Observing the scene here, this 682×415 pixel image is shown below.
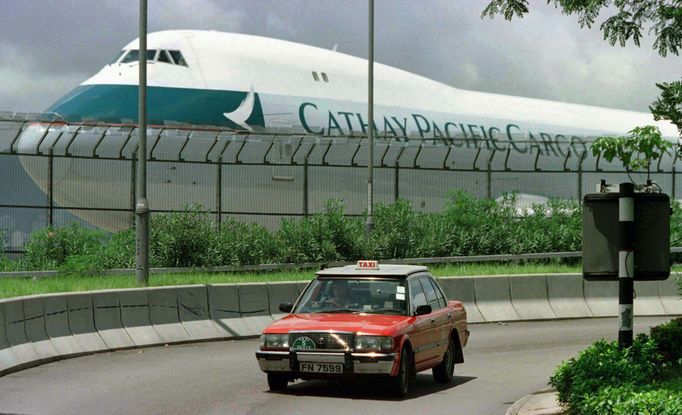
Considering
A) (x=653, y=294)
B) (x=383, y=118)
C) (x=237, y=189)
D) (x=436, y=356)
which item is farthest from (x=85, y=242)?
(x=383, y=118)

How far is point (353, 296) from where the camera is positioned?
15.5 m

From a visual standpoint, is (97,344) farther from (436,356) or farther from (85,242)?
(85,242)

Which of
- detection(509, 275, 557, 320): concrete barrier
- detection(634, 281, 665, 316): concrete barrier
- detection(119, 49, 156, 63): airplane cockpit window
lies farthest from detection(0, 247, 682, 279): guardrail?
detection(119, 49, 156, 63): airplane cockpit window

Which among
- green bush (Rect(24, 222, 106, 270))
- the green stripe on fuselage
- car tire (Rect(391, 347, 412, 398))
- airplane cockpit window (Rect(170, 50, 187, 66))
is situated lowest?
car tire (Rect(391, 347, 412, 398))

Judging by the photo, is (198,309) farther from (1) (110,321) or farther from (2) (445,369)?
(2) (445,369)

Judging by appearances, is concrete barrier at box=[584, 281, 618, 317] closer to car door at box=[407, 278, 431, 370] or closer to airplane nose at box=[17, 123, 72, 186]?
car door at box=[407, 278, 431, 370]

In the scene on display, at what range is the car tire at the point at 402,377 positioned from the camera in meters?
14.4

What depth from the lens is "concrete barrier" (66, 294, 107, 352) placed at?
59.6ft

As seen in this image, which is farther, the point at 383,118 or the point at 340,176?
the point at 383,118

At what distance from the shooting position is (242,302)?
866 inches

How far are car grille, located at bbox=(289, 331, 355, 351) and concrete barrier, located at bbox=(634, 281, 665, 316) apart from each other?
51.5 feet

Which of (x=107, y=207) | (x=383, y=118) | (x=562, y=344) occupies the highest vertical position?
(x=383, y=118)

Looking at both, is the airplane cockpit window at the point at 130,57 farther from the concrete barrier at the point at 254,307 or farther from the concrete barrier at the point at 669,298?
the concrete barrier at the point at 254,307

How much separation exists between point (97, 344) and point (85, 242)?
11010 millimetres
